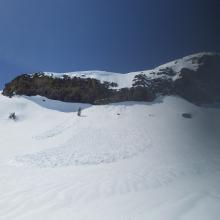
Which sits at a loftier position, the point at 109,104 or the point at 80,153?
the point at 109,104

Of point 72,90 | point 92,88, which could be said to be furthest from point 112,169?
point 72,90

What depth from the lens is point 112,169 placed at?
9281mm

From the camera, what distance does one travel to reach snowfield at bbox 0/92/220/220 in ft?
18.1

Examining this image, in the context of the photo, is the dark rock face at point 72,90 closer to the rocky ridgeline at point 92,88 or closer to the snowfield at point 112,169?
the rocky ridgeline at point 92,88

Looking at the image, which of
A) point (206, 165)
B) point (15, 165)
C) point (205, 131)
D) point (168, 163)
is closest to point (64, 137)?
point (15, 165)

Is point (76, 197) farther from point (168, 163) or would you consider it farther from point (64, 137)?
point (64, 137)

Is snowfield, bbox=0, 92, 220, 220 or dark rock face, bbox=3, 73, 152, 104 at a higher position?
dark rock face, bbox=3, 73, 152, 104

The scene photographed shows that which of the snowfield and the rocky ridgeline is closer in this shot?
the snowfield

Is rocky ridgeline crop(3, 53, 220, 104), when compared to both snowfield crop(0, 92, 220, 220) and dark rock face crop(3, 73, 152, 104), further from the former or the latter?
snowfield crop(0, 92, 220, 220)

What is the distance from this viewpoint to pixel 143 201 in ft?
19.0

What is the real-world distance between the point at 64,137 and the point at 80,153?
4.08 metres

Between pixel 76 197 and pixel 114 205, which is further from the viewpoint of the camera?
pixel 76 197

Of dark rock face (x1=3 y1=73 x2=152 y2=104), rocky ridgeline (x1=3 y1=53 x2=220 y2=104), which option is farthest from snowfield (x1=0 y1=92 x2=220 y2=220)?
dark rock face (x1=3 y1=73 x2=152 y2=104)

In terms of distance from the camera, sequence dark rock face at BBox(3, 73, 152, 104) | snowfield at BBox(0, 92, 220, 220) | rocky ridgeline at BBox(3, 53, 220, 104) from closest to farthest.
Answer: snowfield at BBox(0, 92, 220, 220)
rocky ridgeline at BBox(3, 53, 220, 104)
dark rock face at BBox(3, 73, 152, 104)
